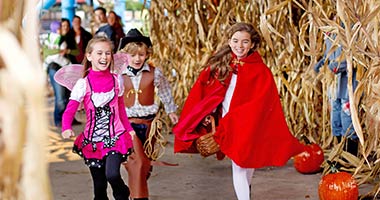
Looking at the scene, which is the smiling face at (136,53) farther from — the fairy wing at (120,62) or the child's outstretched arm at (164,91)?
the child's outstretched arm at (164,91)

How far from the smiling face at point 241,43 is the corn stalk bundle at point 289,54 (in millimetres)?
175

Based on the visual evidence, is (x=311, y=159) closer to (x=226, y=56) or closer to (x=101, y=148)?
(x=226, y=56)

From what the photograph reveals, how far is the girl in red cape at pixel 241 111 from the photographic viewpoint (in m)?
3.88

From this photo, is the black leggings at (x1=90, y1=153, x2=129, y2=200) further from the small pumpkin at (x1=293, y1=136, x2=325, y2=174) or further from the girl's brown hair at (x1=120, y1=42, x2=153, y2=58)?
the small pumpkin at (x1=293, y1=136, x2=325, y2=174)

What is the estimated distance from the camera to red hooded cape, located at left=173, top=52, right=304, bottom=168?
12.7 ft

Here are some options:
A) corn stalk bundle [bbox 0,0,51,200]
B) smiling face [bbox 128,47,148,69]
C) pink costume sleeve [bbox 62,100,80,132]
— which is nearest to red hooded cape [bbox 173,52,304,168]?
smiling face [bbox 128,47,148,69]

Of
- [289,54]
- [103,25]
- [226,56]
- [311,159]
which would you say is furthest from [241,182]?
[103,25]

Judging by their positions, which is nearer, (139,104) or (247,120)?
(247,120)

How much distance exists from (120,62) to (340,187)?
4.80ft

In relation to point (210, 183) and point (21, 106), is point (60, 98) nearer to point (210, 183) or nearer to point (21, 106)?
point (210, 183)

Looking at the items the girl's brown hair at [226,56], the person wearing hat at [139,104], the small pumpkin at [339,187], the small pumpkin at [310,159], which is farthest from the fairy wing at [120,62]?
the small pumpkin at [310,159]

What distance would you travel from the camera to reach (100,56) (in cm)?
360

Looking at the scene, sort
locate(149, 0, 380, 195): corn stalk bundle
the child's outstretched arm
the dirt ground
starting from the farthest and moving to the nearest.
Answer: the dirt ground → the child's outstretched arm → locate(149, 0, 380, 195): corn stalk bundle

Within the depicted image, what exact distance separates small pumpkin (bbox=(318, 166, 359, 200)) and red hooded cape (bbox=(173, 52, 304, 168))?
251 millimetres
